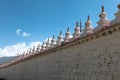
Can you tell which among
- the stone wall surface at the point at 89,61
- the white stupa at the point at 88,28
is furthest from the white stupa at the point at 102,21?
the white stupa at the point at 88,28

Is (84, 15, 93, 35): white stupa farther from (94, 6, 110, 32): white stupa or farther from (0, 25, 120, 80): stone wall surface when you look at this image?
(94, 6, 110, 32): white stupa

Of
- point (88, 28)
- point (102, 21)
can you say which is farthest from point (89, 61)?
point (102, 21)

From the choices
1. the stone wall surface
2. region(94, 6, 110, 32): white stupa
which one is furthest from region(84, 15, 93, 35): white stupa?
region(94, 6, 110, 32): white stupa

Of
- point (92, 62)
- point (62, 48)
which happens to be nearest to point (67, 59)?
point (62, 48)

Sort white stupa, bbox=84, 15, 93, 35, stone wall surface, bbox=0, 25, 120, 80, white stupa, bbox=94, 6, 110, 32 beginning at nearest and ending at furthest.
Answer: stone wall surface, bbox=0, 25, 120, 80
white stupa, bbox=94, 6, 110, 32
white stupa, bbox=84, 15, 93, 35

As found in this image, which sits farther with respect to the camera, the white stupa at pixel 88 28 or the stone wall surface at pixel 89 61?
the white stupa at pixel 88 28

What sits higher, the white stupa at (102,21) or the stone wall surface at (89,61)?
the white stupa at (102,21)

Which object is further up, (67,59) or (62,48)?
(62,48)

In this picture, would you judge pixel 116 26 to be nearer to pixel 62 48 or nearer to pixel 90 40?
pixel 90 40

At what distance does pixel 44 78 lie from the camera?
1759cm

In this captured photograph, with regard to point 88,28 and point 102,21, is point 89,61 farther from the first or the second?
point 102,21

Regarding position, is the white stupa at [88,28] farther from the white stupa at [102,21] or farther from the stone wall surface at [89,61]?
the white stupa at [102,21]

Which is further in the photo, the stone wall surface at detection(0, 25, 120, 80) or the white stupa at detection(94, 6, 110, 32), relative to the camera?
the white stupa at detection(94, 6, 110, 32)

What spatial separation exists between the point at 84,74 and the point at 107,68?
2.12 metres
